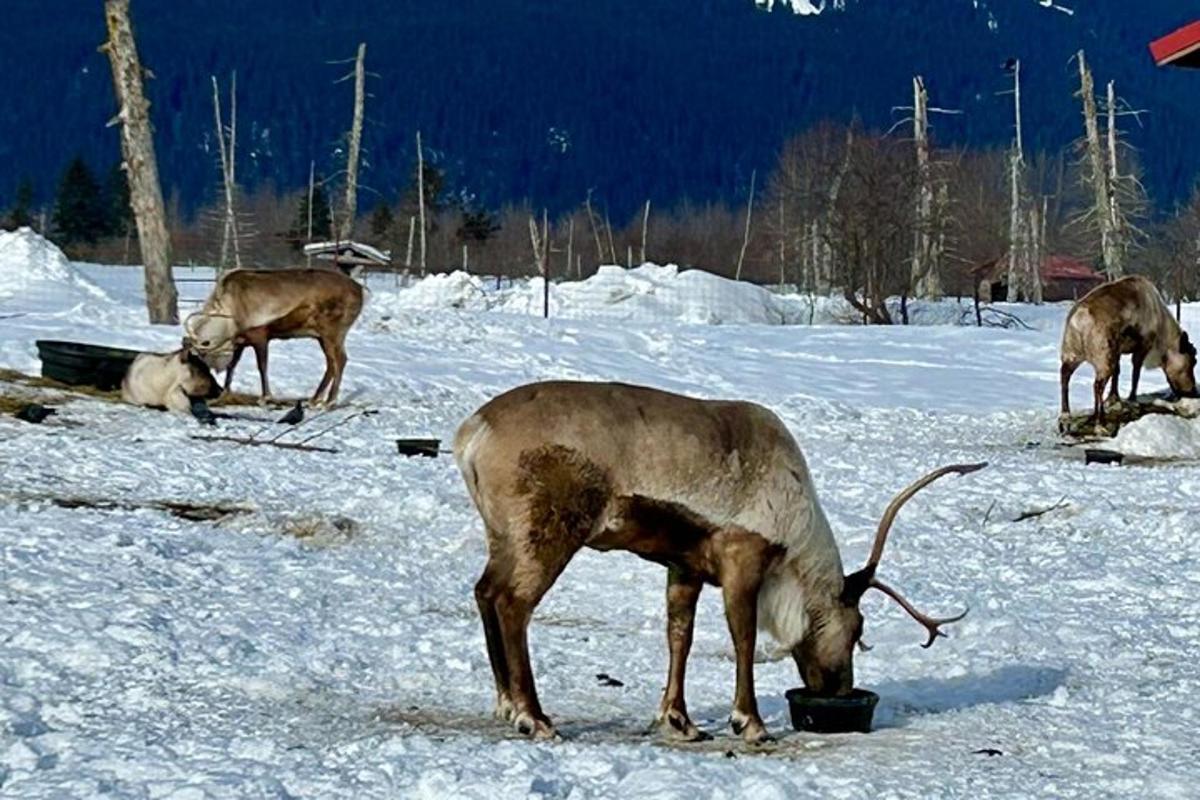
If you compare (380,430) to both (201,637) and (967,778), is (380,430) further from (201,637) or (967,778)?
(967,778)

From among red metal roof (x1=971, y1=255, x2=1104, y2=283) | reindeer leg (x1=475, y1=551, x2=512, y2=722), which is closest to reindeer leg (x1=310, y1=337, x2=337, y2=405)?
reindeer leg (x1=475, y1=551, x2=512, y2=722)

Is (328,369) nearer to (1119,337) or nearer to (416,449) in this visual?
(416,449)

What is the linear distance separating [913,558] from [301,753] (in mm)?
6197

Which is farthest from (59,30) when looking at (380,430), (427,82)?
(380,430)

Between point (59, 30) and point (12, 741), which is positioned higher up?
point (59, 30)

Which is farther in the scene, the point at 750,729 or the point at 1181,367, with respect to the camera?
the point at 1181,367

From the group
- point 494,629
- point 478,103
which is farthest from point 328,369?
point 478,103

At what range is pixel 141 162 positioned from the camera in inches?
929

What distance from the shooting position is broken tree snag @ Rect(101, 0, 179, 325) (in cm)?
2361

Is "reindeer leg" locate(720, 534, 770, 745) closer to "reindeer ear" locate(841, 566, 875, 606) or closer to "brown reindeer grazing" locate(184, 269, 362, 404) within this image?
"reindeer ear" locate(841, 566, 875, 606)

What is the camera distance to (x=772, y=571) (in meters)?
6.92

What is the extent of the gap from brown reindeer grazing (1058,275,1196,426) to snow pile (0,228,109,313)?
18983mm

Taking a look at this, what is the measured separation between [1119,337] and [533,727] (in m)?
16.2

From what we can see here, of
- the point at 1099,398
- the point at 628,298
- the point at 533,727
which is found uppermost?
the point at 628,298
